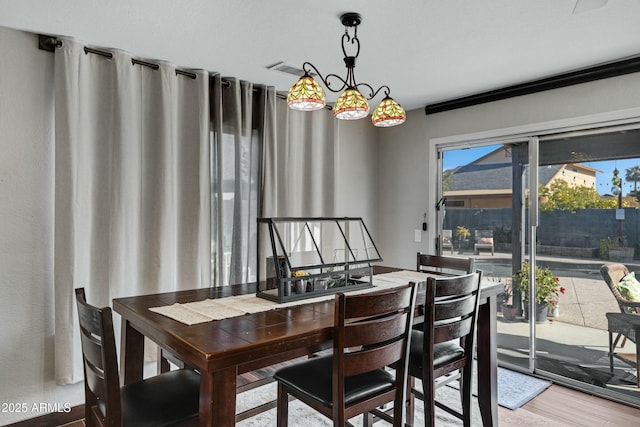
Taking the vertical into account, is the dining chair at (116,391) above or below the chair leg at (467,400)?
Result: above

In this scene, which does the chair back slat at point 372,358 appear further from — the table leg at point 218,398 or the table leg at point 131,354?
the table leg at point 131,354

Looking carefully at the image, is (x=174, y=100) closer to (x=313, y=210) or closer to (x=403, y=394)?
(x=313, y=210)

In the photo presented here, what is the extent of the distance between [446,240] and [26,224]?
11.7ft

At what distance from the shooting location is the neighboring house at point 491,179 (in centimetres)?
322

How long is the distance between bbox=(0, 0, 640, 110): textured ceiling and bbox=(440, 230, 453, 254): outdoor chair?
5.30 feet

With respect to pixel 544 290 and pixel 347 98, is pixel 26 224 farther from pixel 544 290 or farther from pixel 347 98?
pixel 544 290

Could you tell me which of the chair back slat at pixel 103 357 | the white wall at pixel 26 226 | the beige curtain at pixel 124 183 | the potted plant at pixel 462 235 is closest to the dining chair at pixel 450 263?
the potted plant at pixel 462 235

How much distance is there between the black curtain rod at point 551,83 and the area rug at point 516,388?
2405 millimetres

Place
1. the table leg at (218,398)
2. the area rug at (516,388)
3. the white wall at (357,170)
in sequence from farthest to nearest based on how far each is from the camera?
the white wall at (357,170) → the area rug at (516,388) → the table leg at (218,398)

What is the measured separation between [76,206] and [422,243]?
124 inches

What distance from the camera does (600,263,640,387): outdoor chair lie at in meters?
2.88

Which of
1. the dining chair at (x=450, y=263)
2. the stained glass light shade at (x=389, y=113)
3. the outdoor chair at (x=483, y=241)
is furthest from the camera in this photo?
the outdoor chair at (x=483, y=241)

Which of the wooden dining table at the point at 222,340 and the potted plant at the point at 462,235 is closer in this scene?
the wooden dining table at the point at 222,340

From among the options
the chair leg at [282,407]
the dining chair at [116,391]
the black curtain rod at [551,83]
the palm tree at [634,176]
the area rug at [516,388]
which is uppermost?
the black curtain rod at [551,83]
